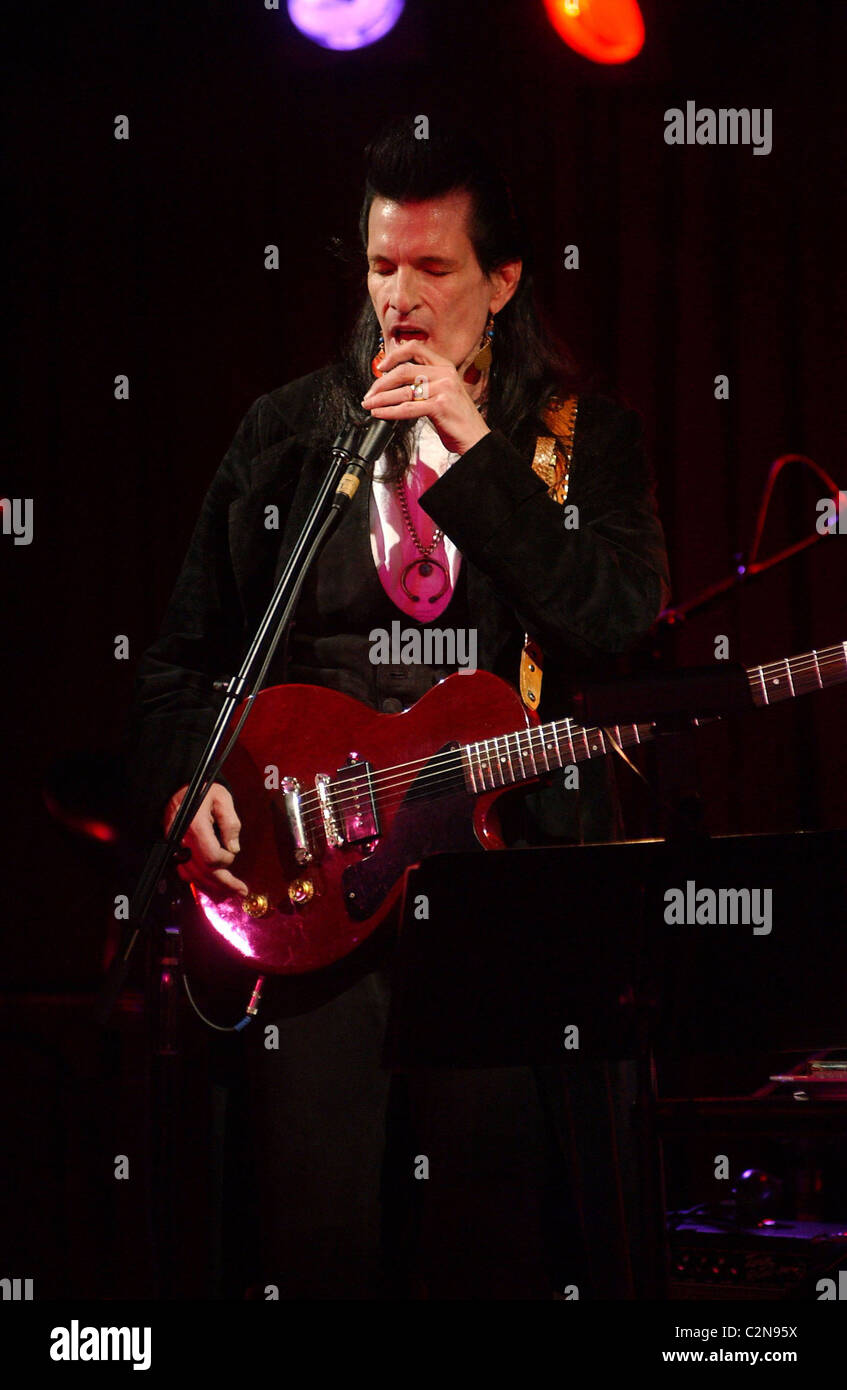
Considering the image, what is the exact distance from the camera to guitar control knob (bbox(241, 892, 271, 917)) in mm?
2020

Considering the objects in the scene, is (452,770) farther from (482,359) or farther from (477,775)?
(482,359)

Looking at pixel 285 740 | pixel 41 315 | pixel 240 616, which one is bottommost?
pixel 285 740

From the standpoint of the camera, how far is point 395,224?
2145mm

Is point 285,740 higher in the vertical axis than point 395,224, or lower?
lower

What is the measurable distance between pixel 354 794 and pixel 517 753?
0.85 ft

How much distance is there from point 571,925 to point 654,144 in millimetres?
2575

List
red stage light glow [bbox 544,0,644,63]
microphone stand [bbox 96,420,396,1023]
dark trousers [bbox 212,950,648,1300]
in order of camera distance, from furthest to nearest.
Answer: red stage light glow [bbox 544,0,644,63], dark trousers [bbox 212,950,648,1300], microphone stand [bbox 96,420,396,1023]

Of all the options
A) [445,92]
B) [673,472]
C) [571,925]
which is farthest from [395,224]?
[445,92]

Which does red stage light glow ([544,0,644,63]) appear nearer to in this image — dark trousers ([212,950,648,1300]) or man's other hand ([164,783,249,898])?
man's other hand ([164,783,249,898])

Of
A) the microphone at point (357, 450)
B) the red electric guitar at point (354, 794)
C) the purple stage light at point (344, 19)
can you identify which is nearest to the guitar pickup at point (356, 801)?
the red electric guitar at point (354, 794)

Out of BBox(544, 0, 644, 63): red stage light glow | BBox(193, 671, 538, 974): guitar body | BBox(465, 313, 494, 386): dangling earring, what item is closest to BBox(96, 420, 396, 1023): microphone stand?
Answer: BBox(193, 671, 538, 974): guitar body

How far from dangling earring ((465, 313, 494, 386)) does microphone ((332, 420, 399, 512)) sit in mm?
383

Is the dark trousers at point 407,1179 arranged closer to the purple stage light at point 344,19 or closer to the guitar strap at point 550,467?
the guitar strap at point 550,467
